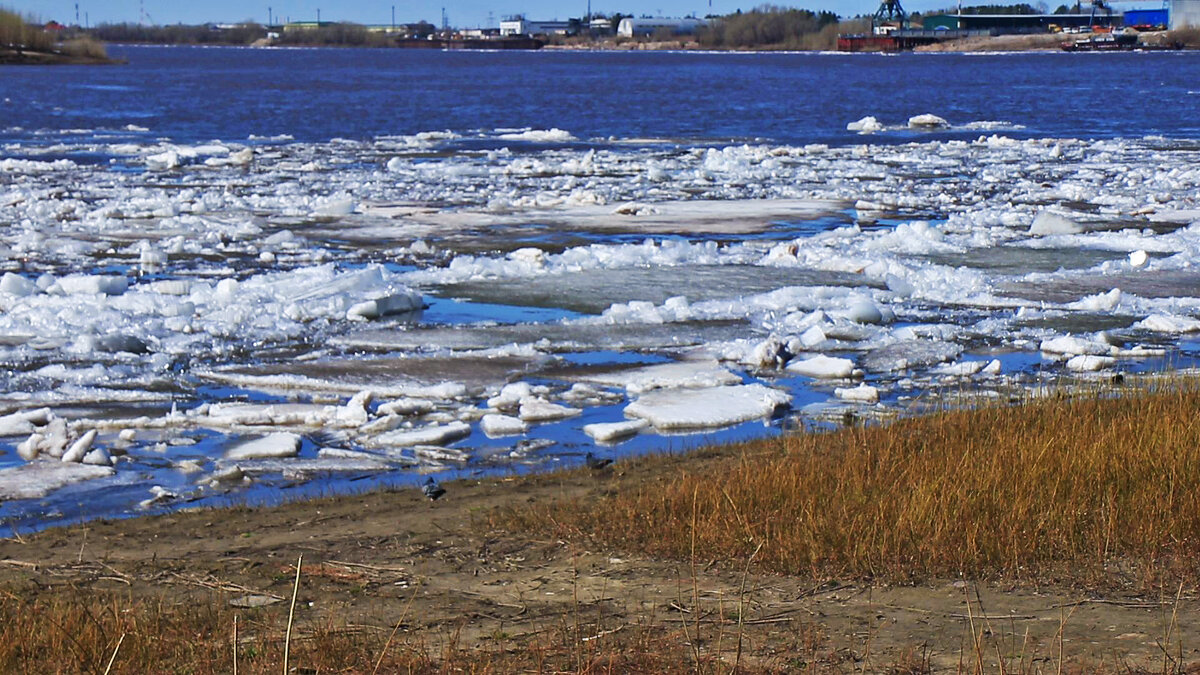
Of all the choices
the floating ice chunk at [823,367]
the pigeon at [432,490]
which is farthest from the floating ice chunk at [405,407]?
the floating ice chunk at [823,367]

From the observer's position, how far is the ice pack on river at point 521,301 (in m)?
9.04

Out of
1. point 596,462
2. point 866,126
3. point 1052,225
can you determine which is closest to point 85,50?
point 866,126

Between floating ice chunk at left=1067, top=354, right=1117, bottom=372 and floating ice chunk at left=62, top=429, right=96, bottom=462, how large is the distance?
6.77 metres

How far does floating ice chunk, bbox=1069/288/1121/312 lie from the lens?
12.7 metres

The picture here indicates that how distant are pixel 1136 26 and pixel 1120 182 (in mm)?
146626

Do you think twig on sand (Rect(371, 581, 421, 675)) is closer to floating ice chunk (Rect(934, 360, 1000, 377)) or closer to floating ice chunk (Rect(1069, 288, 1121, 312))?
floating ice chunk (Rect(934, 360, 1000, 377))

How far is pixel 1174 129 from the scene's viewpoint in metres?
39.8

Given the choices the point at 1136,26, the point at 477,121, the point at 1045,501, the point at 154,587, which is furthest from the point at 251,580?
the point at 1136,26

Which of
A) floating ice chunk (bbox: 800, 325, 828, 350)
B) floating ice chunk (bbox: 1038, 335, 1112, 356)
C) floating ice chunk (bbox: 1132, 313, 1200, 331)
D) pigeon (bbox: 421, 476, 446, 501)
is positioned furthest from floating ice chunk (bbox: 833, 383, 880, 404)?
floating ice chunk (bbox: 1132, 313, 1200, 331)

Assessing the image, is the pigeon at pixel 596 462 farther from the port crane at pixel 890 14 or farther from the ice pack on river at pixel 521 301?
the port crane at pixel 890 14

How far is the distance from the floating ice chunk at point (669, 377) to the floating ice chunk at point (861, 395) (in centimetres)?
83

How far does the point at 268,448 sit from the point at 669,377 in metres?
3.06

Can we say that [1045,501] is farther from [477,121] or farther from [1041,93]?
[1041,93]

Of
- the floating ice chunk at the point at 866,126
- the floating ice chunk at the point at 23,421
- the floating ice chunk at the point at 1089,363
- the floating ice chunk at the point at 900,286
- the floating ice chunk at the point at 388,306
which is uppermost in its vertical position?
the floating ice chunk at the point at 866,126
